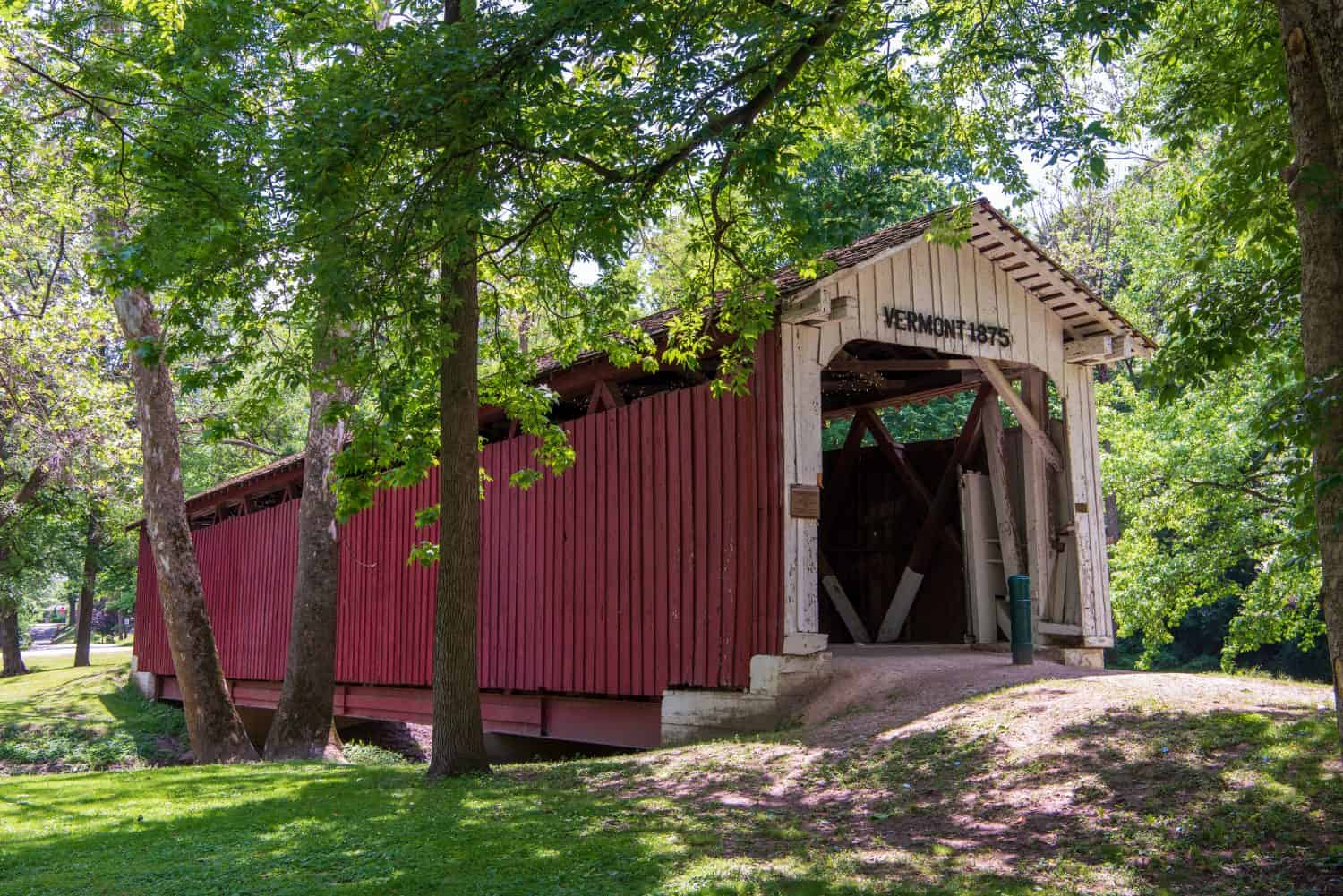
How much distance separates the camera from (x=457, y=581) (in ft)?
27.1

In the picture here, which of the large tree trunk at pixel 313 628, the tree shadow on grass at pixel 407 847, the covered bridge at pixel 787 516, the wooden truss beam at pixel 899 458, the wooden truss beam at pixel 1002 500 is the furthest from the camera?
the wooden truss beam at pixel 899 458

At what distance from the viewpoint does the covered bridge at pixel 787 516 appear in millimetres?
10070

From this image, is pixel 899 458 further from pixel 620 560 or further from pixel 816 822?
pixel 816 822

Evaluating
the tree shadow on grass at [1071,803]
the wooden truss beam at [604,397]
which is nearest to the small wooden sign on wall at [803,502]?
the tree shadow on grass at [1071,803]

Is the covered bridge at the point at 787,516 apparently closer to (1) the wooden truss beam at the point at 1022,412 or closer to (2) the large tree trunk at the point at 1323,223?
(1) the wooden truss beam at the point at 1022,412

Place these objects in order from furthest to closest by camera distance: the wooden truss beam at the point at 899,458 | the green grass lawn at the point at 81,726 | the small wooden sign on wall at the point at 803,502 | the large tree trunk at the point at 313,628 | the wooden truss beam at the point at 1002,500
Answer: the green grass lawn at the point at 81,726, the wooden truss beam at the point at 899,458, the large tree trunk at the point at 313,628, the wooden truss beam at the point at 1002,500, the small wooden sign on wall at the point at 803,502

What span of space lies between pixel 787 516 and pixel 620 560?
2.43 metres

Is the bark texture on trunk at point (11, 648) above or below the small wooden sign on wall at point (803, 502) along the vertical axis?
below

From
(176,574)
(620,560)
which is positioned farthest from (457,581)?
(176,574)

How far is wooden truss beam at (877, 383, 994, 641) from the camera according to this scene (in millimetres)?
13414

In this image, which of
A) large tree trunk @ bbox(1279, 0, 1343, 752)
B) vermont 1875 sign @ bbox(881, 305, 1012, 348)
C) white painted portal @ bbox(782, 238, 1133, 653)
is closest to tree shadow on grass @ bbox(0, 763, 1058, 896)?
large tree trunk @ bbox(1279, 0, 1343, 752)

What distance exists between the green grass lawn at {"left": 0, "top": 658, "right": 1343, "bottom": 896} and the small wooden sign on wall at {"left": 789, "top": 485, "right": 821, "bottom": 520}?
188cm

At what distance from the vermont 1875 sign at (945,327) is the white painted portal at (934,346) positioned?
0.04 ft

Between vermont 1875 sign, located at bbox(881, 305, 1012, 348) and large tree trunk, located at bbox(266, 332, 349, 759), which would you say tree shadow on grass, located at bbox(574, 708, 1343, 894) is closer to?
vermont 1875 sign, located at bbox(881, 305, 1012, 348)
